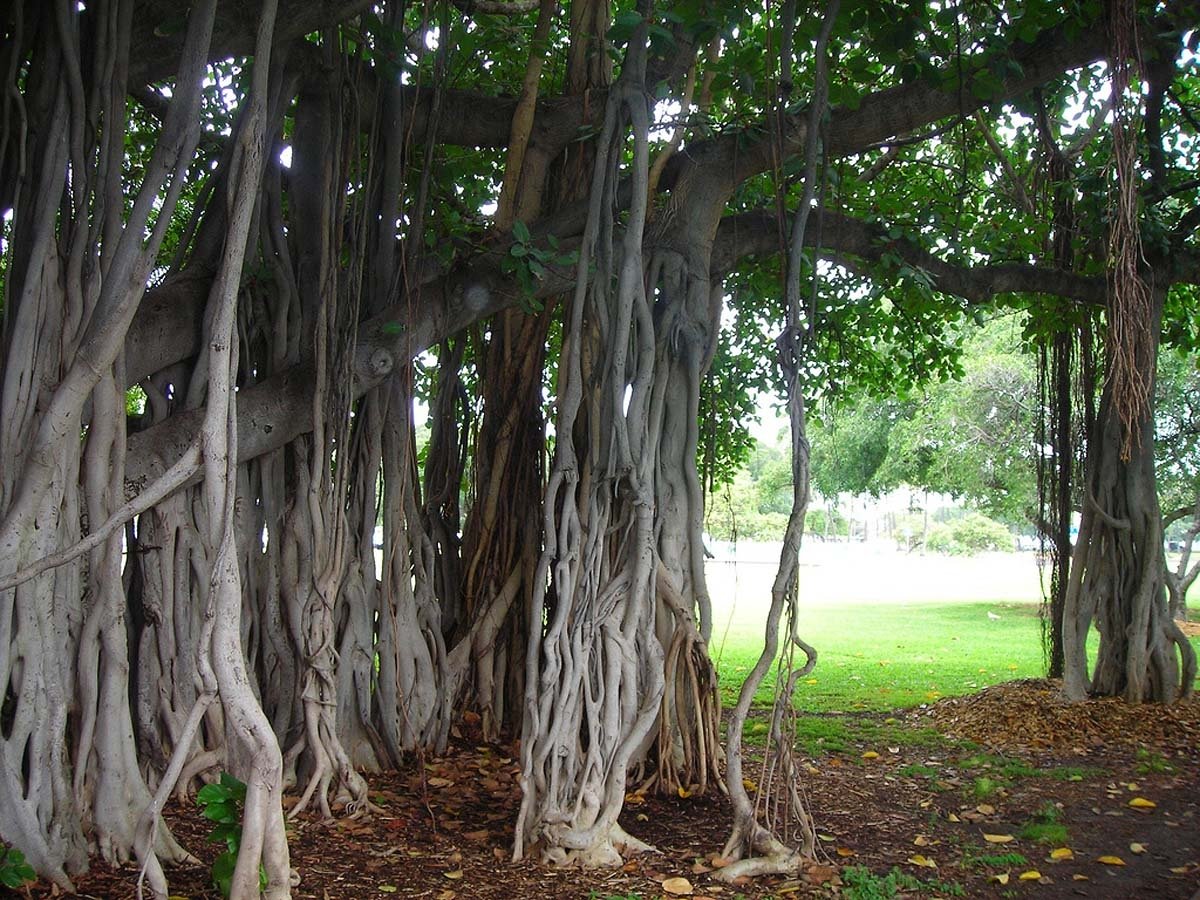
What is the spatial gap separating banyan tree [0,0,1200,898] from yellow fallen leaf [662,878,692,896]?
0.23 metres

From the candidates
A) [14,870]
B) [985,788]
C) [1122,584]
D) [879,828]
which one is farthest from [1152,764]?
[14,870]

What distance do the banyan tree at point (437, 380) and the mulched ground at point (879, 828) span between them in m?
0.16

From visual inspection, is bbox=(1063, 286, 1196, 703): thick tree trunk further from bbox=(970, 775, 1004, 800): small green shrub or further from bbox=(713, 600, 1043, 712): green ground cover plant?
bbox=(970, 775, 1004, 800): small green shrub

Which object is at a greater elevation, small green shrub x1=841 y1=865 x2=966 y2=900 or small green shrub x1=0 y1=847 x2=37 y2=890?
small green shrub x1=0 y1=847 x2=37 y2=890

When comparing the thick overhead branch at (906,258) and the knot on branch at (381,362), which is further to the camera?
the thick overhead branch at (906,258)

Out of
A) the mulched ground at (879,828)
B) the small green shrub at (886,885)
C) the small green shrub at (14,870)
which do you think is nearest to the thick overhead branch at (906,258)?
the mulched ground at (879,828)

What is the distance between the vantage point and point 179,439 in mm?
3859

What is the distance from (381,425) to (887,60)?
2614 millimetres

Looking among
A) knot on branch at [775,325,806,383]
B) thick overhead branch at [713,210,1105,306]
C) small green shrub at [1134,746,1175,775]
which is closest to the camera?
knot on branch at [775,325,806,383]

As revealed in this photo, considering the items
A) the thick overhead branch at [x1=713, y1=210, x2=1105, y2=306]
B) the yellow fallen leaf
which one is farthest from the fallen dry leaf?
the thick overhead branch at [x1=713, y1=210, x2=1105, y2=306]

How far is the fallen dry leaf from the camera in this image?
329cm

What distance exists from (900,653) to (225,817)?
8.87 m

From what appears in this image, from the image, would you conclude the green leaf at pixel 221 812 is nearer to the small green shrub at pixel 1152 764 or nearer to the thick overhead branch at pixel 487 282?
the thick overhead branch at pixel 487 282

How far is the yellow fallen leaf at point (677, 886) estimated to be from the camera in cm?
329
